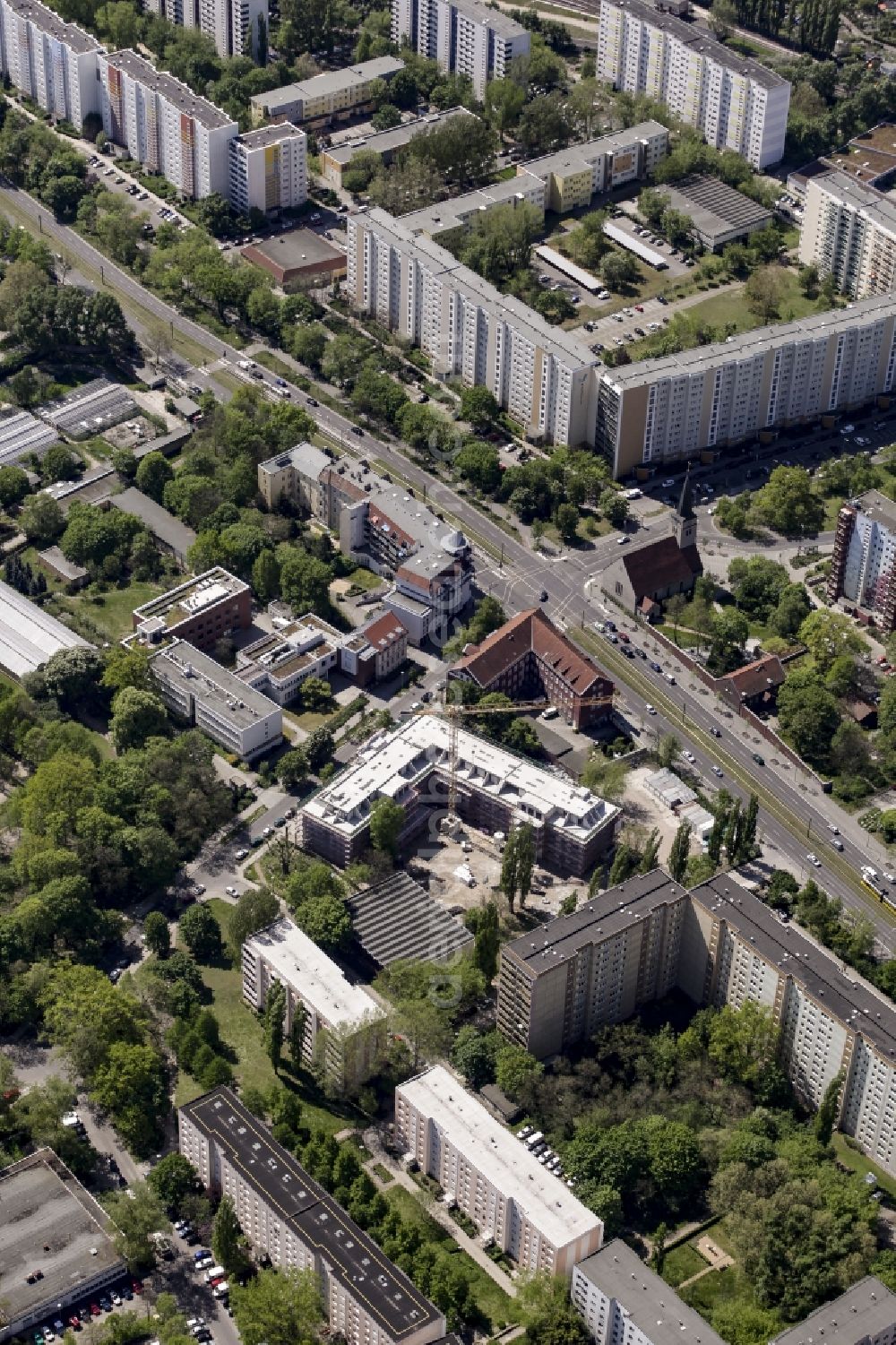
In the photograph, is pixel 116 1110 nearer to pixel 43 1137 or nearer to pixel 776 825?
pixel 43 1137

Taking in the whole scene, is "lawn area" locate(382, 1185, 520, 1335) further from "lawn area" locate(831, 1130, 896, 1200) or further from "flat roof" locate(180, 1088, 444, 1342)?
"lawn area" locate(831, 1130, 896, 1200)

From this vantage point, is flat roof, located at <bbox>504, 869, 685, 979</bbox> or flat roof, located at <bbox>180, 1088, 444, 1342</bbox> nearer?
flat roof, located at <bbox>180, 1088, 444, 1342</bbox>

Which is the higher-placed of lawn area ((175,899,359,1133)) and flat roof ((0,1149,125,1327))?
flat roof ((0,1149,125,1327))

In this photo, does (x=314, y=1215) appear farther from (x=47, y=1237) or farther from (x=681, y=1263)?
(x=681, y=1263)

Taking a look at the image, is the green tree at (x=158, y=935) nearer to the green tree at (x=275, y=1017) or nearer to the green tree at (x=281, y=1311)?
the green tree at (x=275, y=1017)

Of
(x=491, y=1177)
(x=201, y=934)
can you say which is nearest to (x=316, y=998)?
(x=201, y=934)

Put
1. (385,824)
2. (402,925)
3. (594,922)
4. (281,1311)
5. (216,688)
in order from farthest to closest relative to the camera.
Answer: (216,688)
(385,824)
(402,925)
(594,922)
(281,1311)

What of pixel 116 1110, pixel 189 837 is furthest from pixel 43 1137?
pixel 189 837

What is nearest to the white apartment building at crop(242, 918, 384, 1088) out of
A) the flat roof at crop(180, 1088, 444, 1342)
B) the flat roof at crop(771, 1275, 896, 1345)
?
the flat roof at crop(180, 1088, 444, 1342)
